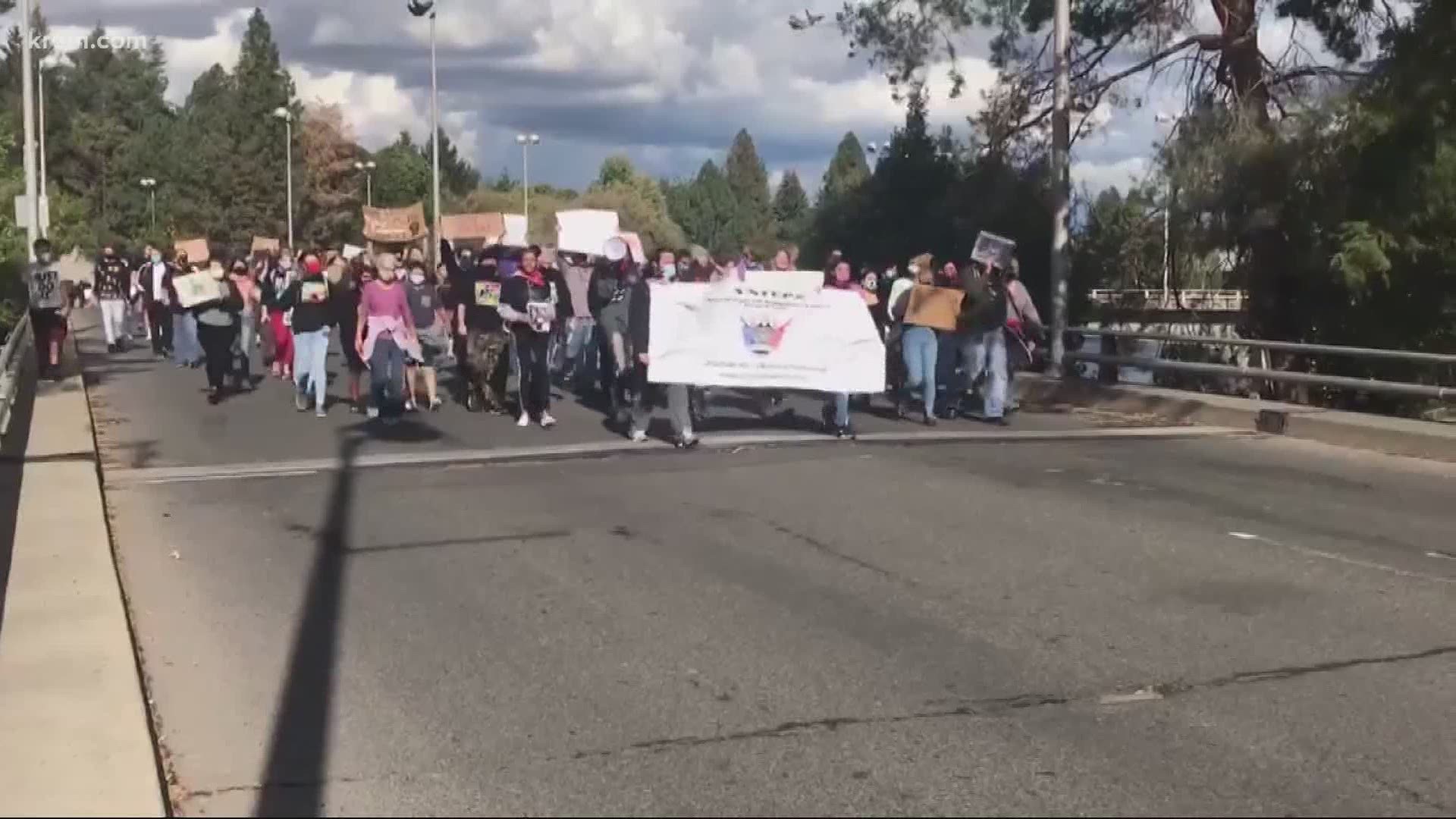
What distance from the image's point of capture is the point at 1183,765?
18.7 feet

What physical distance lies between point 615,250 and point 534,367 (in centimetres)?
140

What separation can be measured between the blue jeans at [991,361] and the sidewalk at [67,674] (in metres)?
9.24

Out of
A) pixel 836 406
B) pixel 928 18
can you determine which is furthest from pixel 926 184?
pixel 836 406

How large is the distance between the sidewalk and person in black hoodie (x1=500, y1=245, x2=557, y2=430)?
Answer: 553cm

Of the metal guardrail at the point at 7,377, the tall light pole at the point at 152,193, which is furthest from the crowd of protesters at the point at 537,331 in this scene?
the tall light pole at the point at 152,193

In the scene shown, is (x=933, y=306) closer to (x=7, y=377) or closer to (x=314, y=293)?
(x=314, y=293)

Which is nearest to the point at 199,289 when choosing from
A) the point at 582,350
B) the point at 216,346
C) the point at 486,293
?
the point at 216,346

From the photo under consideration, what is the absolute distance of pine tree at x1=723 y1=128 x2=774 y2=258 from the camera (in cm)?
13700

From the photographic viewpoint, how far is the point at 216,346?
61.1 ft

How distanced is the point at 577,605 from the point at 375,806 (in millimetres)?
2960

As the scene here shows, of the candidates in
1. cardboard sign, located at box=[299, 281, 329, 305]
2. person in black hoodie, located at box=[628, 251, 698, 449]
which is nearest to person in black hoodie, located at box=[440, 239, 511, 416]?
cardboard sign, located at box=[299, 281, 329, 305]

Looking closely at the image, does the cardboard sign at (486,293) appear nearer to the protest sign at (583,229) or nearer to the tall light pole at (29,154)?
the protest sign at (583,229)

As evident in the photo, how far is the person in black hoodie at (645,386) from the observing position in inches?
587

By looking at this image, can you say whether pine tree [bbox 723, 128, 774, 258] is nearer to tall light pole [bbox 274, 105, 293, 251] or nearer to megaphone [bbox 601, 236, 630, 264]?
tall light pole [bbox 274, 105, 293, 251]
